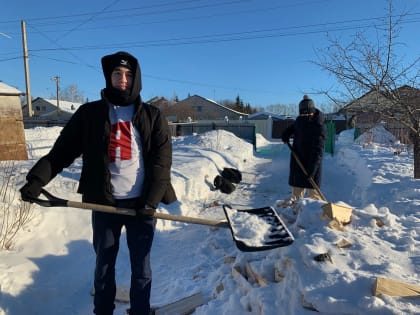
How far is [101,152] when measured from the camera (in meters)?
2.20

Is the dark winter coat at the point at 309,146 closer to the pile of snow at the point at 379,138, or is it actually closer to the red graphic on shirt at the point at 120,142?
the red graphic on shirt at the point at 120,142

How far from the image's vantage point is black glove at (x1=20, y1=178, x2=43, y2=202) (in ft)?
7.04

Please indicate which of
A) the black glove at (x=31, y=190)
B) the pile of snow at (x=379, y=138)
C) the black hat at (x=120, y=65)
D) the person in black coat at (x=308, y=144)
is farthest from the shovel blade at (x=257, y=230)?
the pile of snow at (x=379, y=138)

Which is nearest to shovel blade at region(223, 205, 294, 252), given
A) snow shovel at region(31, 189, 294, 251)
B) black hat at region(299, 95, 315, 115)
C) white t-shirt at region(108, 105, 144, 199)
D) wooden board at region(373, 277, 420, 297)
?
snow shovel at region(31, 189, 294, 251)

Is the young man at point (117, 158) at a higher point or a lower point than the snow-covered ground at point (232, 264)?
higher

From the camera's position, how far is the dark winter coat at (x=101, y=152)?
2209 millimetres

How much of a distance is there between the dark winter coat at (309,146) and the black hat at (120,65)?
11.8ft

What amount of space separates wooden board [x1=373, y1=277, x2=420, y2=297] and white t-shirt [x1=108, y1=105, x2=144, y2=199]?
1.67 m

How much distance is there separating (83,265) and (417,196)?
5.01m

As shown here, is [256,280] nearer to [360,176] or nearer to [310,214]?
[310,214]

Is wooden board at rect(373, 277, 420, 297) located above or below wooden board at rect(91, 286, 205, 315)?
above

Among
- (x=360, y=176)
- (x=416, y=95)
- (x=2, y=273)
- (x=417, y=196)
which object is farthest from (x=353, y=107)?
(x=2, y=273)

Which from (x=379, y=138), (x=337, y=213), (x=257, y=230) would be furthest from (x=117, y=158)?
(x=379, y=138)

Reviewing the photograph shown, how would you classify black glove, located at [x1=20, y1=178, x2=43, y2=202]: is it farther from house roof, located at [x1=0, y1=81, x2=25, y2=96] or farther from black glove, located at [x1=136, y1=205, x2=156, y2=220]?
house roof, located at [x1=0, y1=81, x2=25, y2=96]
